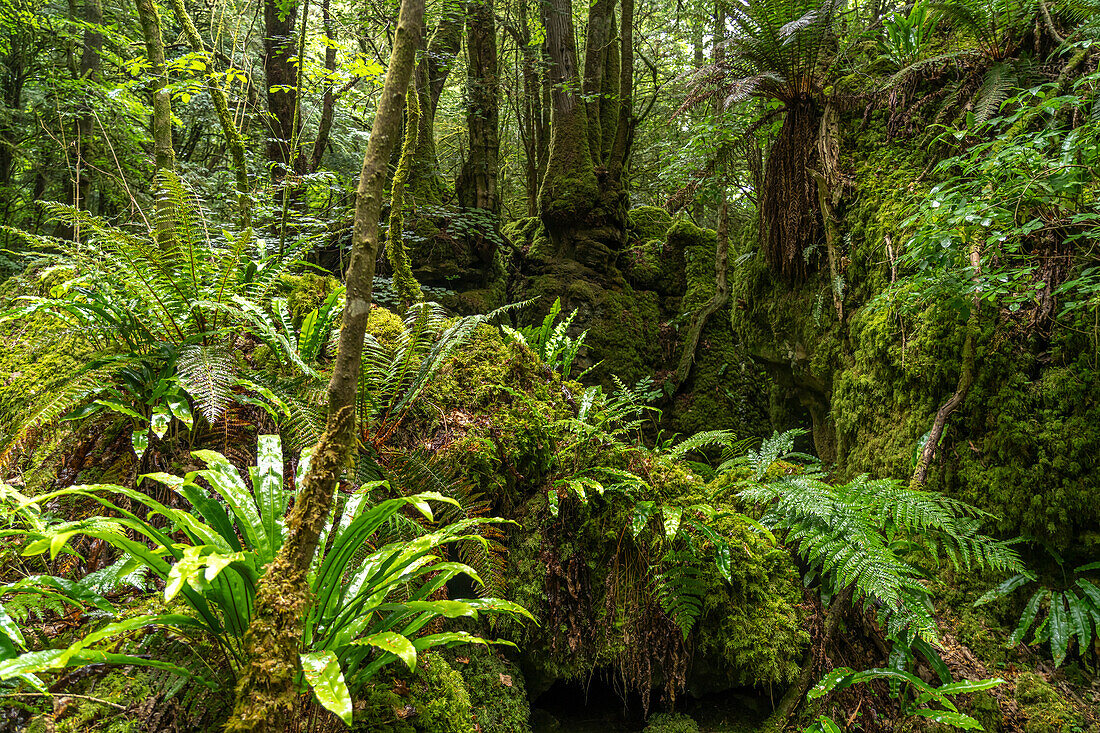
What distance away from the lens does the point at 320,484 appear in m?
1.39

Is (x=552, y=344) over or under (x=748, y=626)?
over

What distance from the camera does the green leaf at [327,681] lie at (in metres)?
1.18

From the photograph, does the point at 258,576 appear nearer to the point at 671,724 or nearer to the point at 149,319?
the point at 149,319

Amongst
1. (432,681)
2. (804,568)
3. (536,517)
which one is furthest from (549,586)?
(804,568)

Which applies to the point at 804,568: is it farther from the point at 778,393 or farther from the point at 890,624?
the point at 778,393

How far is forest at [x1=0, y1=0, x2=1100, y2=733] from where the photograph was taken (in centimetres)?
149

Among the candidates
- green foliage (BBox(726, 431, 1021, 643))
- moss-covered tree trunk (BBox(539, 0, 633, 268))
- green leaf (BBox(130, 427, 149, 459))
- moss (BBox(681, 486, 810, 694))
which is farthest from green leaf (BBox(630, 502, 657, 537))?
moss-covered tree trunk (BBox(539, 0, 633, 268))

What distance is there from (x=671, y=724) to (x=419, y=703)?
1300 mm

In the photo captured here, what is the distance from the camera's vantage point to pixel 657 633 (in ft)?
7.72

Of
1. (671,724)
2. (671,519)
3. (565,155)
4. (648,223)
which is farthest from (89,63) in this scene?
(671,724)

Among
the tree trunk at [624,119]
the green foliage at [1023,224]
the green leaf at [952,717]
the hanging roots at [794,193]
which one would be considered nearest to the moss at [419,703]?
the green leaf at [952,717]

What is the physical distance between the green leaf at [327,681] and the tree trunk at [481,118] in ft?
20.9

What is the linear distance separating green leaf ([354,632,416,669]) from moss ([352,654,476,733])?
36 centimetres

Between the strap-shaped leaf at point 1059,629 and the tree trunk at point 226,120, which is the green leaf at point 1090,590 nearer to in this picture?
the strap-shaped leaf at point 1059,629
